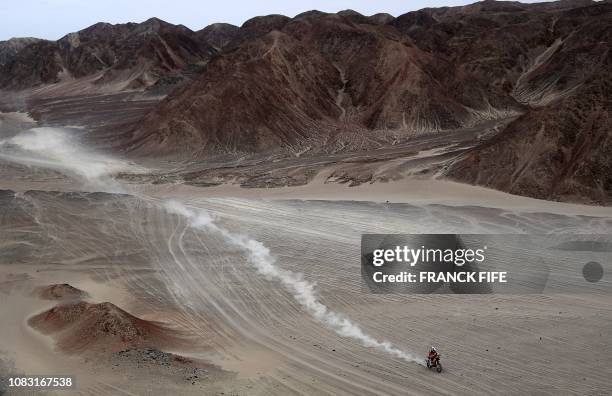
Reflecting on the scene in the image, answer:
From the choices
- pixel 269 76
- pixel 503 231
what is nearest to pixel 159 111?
pixel 269 76

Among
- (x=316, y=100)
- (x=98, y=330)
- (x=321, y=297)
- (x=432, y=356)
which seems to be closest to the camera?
(x=432, y=356)

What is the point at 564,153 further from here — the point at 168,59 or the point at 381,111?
the point at 168,59

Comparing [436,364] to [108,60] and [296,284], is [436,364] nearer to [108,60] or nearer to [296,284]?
[296,284]

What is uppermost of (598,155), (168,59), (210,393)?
(168,59)

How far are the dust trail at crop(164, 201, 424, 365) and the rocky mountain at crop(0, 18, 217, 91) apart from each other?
83.2 metres

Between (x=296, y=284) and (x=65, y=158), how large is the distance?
37.3 m

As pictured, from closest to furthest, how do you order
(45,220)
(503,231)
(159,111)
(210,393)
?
(210,393) < (503,231) < (45,220) < (159,111)

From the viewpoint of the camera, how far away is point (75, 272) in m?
28.6

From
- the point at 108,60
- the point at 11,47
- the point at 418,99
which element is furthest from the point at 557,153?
the point at 11,47

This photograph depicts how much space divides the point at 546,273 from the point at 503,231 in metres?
5.85

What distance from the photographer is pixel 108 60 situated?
445 ft

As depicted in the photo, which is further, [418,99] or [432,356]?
[418,99]

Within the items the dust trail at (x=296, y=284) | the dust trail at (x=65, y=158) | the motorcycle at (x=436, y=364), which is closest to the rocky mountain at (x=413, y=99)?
the dust trail at (x=65, y=158)

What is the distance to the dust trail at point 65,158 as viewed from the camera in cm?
4778
